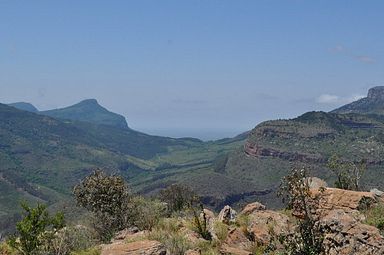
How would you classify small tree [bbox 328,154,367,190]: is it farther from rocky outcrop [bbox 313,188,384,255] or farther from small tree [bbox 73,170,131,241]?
rocky outcrop [bbox 313,188,384,255]

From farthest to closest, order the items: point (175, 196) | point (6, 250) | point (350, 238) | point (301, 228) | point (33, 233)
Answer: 1. point (175, 196)
2. point (6, 250)
3. point (33, 233)
4. point (350, 238)
5. point (301, 228)

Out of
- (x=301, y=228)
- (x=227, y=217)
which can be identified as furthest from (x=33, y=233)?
(x=301, y=228)

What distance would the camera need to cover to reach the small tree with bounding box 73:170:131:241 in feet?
85.8

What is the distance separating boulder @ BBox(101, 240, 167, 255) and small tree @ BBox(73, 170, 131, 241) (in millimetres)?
8765

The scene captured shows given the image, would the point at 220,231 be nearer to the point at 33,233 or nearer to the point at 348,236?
the point at 348,236

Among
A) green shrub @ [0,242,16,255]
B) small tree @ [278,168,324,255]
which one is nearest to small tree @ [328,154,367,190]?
small tree @ [278,168,324,255]

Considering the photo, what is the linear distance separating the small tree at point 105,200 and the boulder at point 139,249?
8.77m

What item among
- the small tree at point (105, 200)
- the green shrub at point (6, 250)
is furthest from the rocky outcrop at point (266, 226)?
the green shrub at point (6, 250)

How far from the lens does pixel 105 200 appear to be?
28.2 meters

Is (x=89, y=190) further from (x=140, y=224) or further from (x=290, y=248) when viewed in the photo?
(x=290, y=248)

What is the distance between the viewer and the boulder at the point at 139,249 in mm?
15469

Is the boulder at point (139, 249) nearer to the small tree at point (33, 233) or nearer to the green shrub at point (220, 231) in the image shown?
the small tree at point (33, 233)

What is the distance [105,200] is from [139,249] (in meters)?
13.0

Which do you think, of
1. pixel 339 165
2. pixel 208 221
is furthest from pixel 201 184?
pixel 208 221
